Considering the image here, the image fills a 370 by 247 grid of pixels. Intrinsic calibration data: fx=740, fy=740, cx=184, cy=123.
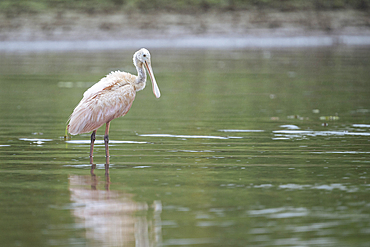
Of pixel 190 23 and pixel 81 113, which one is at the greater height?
pixel 190 23

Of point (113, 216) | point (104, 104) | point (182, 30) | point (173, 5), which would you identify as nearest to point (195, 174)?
point (104, 104)

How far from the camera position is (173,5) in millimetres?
53938

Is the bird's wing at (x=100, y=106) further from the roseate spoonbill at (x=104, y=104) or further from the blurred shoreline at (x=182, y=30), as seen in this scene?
the blurred shoreline at (x=182, y=30)

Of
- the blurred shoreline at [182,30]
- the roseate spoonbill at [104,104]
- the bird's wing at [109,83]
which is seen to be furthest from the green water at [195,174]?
the blurred shoreline at [182,30]

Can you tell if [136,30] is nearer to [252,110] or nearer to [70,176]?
[252,110]

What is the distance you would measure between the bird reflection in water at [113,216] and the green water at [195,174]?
0.4 inches

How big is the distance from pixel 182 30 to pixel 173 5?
5.40m

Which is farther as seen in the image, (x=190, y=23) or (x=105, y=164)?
(x=190, y=23)

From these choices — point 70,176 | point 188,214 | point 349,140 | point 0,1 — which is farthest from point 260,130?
point 0,1

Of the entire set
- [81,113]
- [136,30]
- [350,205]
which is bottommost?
[350,205]

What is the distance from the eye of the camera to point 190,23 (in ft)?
165

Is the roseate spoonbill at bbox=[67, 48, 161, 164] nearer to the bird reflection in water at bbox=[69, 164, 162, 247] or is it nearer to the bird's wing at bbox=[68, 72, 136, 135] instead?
the bird's wing at bbox=[68, 72, 136, 135]

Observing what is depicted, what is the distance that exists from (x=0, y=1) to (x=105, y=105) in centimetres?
4520

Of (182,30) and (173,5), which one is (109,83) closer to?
(182,30)
